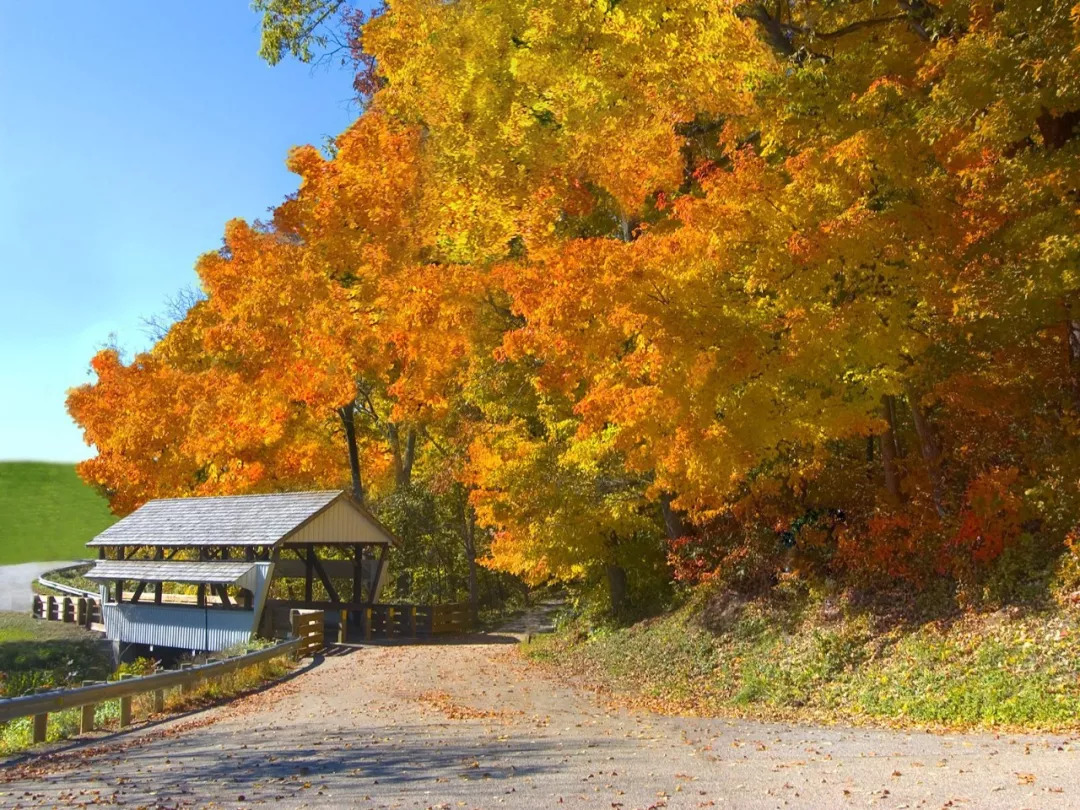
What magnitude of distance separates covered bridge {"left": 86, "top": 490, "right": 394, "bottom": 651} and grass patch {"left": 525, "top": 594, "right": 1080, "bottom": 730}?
24.3 ft

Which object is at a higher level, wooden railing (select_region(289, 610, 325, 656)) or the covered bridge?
the covered bridge

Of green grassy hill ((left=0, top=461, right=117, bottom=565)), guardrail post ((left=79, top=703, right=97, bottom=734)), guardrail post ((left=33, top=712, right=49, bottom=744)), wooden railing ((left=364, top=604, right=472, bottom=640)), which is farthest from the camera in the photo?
green grassy hill ((left=0, top=461, right=117, bottom=565))

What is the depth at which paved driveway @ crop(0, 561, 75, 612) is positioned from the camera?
3319 cm

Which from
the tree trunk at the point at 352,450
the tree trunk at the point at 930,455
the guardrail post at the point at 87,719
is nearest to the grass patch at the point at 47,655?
the tree trunk at the point at 352,450

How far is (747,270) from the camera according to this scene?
1120cm

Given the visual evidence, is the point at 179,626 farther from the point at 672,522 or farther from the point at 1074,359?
the point at 1074,359

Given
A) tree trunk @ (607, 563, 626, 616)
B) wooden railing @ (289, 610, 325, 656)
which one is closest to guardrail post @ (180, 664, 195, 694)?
wooden railing @ (289, 610, 325, 656)

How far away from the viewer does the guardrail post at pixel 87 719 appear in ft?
31.9

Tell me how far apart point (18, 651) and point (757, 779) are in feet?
75.0

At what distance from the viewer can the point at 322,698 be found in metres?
12.3

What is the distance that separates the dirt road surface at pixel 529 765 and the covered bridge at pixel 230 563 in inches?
383

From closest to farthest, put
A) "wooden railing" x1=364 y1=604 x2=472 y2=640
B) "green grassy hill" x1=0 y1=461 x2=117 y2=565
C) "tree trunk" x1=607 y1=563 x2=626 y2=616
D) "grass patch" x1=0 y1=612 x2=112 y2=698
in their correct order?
"tree trunk" x1=607 y1=563 x2=626 y2=616 < "grass patch" x1=0 y1=612 x2=112 y2=698 < "wooden railing" x1=364 y1=604 x2=472 y2=640 < "green grassy hill" x1=0 y1=461 x2=117 y2=565

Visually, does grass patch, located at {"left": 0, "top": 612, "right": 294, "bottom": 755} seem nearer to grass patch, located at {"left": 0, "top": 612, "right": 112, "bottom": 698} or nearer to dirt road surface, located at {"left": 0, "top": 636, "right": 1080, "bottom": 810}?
grass patch, located at {"left": 0, "top": 612, "right": 112, "bottom": 698}

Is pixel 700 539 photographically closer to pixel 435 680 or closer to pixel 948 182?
pixel 435 680
